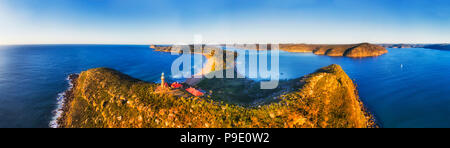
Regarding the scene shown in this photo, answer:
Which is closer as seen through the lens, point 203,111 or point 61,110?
point 203,111

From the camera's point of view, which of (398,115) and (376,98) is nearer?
(398,115)

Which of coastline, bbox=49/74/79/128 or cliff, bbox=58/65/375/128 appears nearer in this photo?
cliff, bbox=58/65/375/128

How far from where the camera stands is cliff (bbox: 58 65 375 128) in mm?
12680

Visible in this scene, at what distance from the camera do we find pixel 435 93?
91.9 ft

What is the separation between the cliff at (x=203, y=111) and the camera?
1268 cm

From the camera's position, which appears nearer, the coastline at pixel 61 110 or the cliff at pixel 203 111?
the cliff at pixel 203 111

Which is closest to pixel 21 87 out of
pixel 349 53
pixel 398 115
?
pixel 398 115

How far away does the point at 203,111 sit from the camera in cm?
1316

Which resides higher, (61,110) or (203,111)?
(203,111)

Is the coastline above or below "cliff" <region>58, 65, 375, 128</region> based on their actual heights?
below

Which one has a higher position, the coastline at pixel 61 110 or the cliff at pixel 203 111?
the cliff at pixel 203 111

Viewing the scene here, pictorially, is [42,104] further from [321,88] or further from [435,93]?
[435,93]
